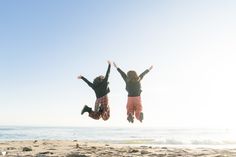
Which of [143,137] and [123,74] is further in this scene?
[143,137]

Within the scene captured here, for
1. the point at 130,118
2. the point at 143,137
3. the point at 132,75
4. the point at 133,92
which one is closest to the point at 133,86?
the point at 133,92

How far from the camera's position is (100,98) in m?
19.8

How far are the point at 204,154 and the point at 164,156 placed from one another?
2219 millimetres

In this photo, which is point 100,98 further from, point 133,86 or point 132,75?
point 132,75

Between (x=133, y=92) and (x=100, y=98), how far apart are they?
1.54 m

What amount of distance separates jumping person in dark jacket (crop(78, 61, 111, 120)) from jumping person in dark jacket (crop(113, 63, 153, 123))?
0.89 meters

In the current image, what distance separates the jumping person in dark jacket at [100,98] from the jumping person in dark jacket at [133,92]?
0.89m

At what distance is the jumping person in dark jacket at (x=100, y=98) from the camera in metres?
19.5

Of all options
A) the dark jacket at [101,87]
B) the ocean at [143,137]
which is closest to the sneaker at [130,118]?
the dark jacket at [101,87]

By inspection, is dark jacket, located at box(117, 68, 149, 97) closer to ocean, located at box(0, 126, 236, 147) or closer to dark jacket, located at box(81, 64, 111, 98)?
dark jacket, located at box(81, 64, 111, 98)

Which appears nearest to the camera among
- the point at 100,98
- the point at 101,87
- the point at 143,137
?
the point at 101,87

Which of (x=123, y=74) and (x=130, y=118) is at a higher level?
(x=123, y=74)

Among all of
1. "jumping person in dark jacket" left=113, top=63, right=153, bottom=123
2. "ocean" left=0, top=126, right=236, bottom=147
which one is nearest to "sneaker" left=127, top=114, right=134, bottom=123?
"jumping person in dark jacket" left=113, top=63, right=153, bottom=123

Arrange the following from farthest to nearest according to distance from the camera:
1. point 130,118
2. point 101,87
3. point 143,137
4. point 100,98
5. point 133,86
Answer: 1. point 143,137
2. point 100,98
3. point 101,87
4. point 130,118
5. point 133,86
